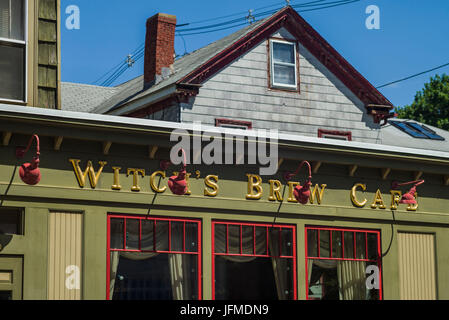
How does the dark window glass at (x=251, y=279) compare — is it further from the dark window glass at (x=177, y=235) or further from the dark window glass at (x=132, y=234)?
the dark window glass at (x=132, y=234)

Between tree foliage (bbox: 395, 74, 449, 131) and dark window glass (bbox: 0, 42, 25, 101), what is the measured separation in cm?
4711

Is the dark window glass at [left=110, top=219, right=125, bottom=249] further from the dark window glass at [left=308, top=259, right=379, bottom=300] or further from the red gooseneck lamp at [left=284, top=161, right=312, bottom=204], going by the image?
the dark window glass at [left=308, top=259, right=379, bottom=300]

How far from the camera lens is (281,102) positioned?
934 inches

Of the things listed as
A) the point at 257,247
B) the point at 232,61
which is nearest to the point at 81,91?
the point at 232,61

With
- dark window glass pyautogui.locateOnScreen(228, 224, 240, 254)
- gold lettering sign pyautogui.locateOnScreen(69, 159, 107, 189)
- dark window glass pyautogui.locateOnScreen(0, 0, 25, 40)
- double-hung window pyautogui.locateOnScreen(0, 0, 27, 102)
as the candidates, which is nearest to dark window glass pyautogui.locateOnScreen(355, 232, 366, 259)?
dark window glass pyautogui.locateOnScreen(228, 224, 240, 254)

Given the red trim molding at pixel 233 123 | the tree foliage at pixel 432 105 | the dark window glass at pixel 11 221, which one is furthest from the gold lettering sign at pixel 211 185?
the tree foliage at pixel 432 105

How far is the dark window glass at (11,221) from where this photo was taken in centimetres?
1382

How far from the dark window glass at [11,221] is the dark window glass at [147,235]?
7.70 ft

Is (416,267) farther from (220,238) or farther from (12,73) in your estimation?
(12,73)

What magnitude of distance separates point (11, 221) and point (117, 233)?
1997mm

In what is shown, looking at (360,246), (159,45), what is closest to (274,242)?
(360,246)

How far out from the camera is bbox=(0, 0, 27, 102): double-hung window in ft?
48.2
